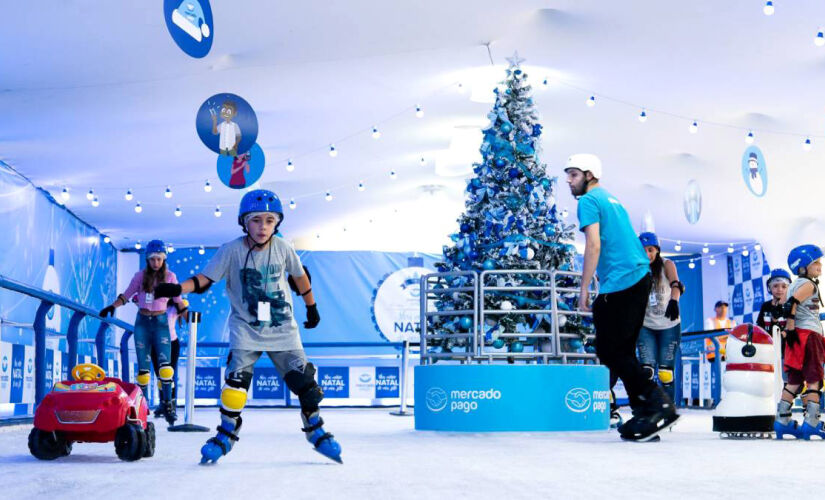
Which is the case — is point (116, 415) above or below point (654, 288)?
below

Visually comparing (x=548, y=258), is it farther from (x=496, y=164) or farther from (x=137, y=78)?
(x=137, y=78)

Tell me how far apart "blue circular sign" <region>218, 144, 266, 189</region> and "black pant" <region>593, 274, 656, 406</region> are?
5263 millimetres

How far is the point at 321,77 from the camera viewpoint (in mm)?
9727

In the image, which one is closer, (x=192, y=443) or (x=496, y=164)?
(x=192, y=443)

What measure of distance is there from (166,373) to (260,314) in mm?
3773

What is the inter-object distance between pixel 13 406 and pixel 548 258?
12.4 ft

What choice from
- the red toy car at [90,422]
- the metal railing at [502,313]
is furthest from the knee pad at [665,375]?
the red toy car at [90,422]

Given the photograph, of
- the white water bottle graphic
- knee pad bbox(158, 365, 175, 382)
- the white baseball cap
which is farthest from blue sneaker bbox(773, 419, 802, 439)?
the white water bottle graphic

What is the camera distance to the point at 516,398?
613 centimetres

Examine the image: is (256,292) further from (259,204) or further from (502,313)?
(502,313)

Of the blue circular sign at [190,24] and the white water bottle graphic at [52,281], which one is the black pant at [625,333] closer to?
the blue circular sign at [190,24]

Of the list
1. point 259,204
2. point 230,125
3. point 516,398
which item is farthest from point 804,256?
point 230,125

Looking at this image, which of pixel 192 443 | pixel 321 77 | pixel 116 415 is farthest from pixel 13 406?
pixel 321 77

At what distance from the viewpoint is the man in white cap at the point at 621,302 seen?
4.73 m
